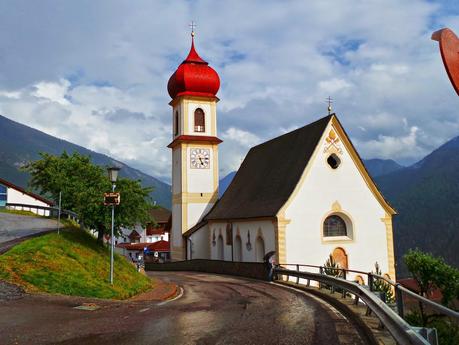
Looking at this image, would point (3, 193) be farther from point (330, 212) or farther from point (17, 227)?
point (330, 212)

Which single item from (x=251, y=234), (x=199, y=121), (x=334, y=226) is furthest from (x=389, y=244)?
(x=199, y=121)

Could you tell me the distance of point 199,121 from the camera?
169 feet

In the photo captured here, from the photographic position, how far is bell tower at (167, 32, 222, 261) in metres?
50.3

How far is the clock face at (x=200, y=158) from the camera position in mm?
50781

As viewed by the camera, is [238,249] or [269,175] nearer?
[238,249]

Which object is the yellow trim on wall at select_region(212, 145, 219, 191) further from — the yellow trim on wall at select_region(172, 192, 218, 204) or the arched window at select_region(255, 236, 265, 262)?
the arched window at select_region(255, 236, 265, 262)

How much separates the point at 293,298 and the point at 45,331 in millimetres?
10036

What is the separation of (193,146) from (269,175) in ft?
41.9

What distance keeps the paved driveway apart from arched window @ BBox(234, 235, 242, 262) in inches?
555

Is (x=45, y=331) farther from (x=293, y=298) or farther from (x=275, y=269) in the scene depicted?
(x=275, y=269)

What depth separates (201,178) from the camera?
167 feet

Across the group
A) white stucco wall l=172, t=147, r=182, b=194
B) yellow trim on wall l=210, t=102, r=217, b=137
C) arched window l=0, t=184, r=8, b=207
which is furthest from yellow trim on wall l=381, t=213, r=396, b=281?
arched window l=0, t=184, r=8, b=207

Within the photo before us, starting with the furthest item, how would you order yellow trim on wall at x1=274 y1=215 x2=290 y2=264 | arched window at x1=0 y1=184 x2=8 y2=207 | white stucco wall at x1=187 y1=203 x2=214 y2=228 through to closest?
arched window at x1=0 y1=184 x2=8 y2=207, white stucco wall at x1=187 y1=203 x2=214 y2=228, yellow trim on wall at x1=274 y1=215 x2=290 y2=264

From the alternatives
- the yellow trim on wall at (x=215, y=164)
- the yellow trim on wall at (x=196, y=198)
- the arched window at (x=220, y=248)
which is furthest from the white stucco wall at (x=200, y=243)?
the yellow trim on wall at (x=215, y=164)
